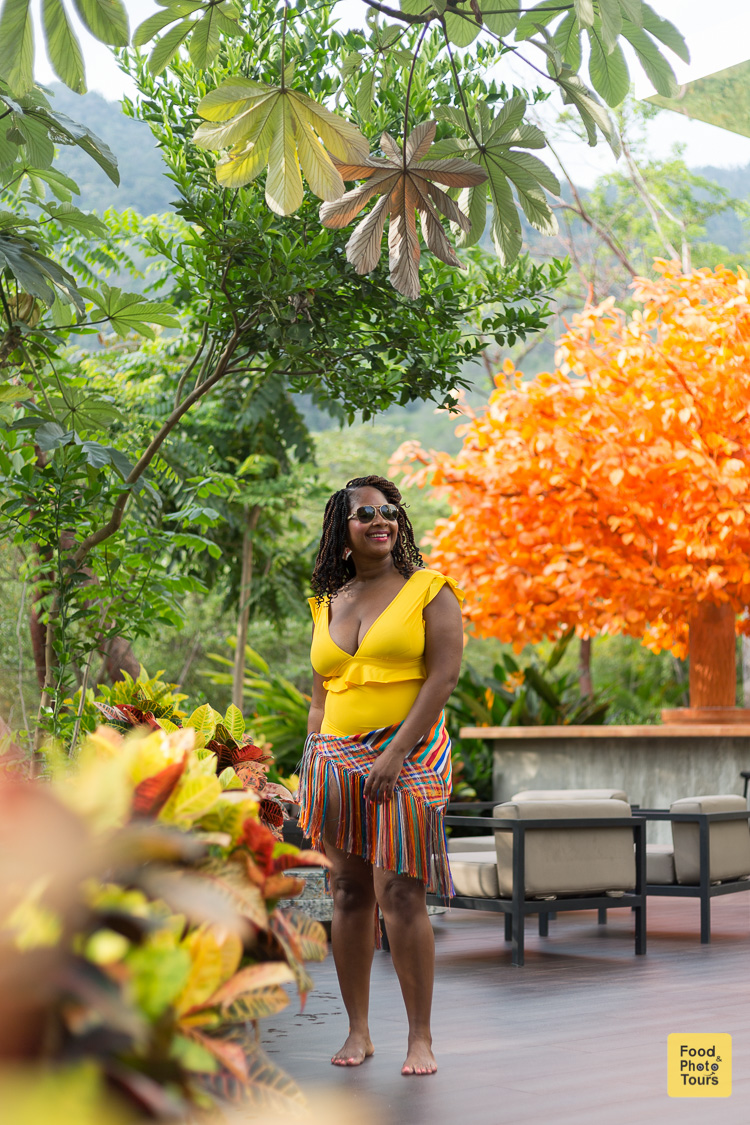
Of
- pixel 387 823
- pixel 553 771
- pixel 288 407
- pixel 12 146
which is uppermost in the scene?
pixel 288 407

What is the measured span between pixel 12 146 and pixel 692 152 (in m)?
17.1

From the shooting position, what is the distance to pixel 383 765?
267cm

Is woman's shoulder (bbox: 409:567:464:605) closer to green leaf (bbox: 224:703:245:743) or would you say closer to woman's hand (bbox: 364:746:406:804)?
woman's hand (bbox: 364:746:406:804)

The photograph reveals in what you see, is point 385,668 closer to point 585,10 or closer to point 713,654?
point 585,10

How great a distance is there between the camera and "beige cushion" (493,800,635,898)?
4703mm

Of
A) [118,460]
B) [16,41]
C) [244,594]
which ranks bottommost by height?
[244,594]

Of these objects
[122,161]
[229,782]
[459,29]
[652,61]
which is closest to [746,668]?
[459,29]

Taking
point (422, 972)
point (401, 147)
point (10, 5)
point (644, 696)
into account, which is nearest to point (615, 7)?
point (401, 147)

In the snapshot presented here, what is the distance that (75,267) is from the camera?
726cm

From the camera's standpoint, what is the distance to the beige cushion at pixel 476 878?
477cm

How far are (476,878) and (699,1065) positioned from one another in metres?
2.09

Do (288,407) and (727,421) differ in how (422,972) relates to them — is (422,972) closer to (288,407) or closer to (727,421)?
(727,421)

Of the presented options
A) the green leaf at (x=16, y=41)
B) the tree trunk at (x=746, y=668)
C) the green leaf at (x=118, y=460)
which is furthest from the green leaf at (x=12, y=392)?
the tree trunk at (x=746, y=668)

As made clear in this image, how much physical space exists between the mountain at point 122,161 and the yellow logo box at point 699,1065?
1052 inches
